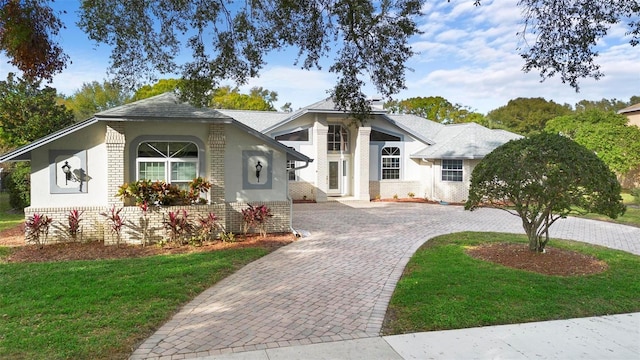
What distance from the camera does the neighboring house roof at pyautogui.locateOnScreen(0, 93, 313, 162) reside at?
1042 centimetres

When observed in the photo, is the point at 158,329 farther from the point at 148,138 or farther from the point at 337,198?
the point at 337,198

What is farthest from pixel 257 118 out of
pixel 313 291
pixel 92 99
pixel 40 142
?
pixel 92 99

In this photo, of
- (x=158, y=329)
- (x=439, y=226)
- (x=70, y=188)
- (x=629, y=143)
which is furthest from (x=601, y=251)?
(x=629, y=143)

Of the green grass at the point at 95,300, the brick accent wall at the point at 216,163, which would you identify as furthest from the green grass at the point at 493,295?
the brick accent wall at the point at 216,163

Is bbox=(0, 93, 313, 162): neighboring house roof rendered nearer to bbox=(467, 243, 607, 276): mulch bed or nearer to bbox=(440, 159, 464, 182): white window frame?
bbox=(467, 243, 607, 276): mulch bed

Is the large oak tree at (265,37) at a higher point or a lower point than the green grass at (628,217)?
higher

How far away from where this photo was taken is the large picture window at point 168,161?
37.8ft

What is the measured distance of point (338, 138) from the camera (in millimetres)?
22344

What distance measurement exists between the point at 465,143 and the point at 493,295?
52.8ft

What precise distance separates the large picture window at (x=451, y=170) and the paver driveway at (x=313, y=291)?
6.90 meters

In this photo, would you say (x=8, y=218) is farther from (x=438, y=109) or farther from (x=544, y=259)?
(x=438, y=109)

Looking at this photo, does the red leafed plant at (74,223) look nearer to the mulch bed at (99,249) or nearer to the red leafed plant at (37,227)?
the mulch bed at (99,249)

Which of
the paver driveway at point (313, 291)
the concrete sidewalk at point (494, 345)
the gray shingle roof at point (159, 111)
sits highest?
the gray shingle roof at point (159, 111)

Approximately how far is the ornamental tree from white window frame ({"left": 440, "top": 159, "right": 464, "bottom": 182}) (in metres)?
12.2
